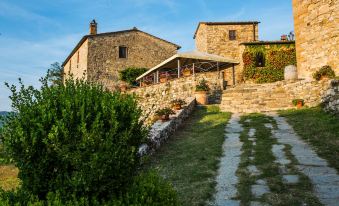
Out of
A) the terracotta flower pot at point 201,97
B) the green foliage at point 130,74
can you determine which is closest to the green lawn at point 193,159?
the terracotta flower pot at point 201,97

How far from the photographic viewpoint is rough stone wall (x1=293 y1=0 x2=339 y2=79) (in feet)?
52.1

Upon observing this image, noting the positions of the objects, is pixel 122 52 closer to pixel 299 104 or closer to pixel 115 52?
pixel 115 52

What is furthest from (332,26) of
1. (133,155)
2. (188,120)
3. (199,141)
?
(133,155)

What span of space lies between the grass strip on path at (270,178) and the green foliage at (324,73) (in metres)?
7.36

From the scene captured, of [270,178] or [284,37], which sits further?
[284,37]

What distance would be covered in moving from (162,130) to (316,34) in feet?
→ 37.0

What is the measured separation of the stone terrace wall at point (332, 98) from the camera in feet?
39.5

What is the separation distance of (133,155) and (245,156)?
4775 mm

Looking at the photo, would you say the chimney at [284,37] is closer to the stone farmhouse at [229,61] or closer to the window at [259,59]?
the stone farmhouse at [229,61]

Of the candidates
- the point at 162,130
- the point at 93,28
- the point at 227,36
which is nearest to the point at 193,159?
the point at 162,130

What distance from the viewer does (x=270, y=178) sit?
19.6ft

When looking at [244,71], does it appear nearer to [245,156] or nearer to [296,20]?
[296,20]

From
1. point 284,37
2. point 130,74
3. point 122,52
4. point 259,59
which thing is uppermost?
point 284,37

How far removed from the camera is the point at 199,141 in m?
9.85
